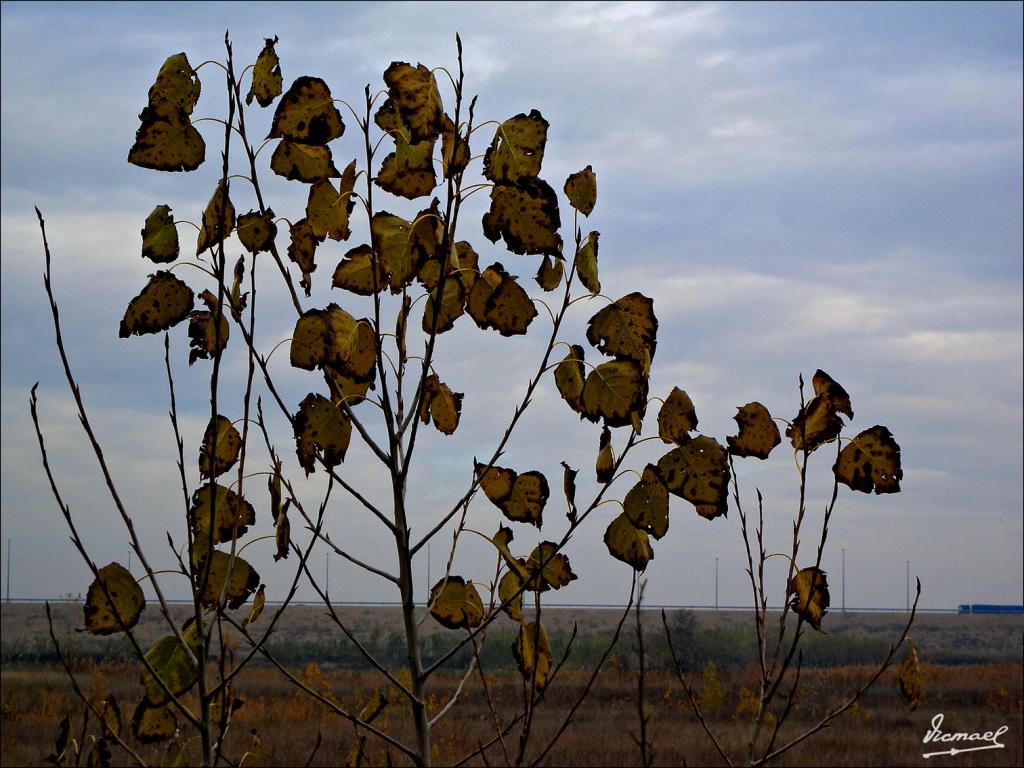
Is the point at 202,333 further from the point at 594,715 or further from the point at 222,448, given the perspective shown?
the point at 594,715

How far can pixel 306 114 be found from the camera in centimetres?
144

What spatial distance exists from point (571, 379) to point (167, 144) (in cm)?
70

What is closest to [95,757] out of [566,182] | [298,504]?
[298,504]

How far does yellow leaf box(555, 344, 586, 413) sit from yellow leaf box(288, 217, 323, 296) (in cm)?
44

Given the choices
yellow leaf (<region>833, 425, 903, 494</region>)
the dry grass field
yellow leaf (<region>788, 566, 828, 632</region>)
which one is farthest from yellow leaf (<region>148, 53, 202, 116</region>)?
the dry grass field

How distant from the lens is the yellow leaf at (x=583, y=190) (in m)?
1.44

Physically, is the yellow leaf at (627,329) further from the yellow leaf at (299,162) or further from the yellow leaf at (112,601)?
the yellow leaf at (112,601)

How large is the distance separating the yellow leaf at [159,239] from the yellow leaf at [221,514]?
361 millimetres

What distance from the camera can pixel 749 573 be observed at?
76.8 inches

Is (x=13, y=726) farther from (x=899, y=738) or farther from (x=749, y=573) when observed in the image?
(x=749, y=573)

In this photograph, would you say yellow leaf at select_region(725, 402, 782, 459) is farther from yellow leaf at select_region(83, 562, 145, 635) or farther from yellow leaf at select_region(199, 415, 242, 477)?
yellow leaf at select_region(83, 562, 145, 635)

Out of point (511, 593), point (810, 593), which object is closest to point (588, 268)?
point (511, 593)

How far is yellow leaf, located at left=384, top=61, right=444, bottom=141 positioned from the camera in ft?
4.28

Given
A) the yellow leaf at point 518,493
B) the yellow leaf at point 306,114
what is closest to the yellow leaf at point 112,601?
Result: the yellow leaf at point 518,493
